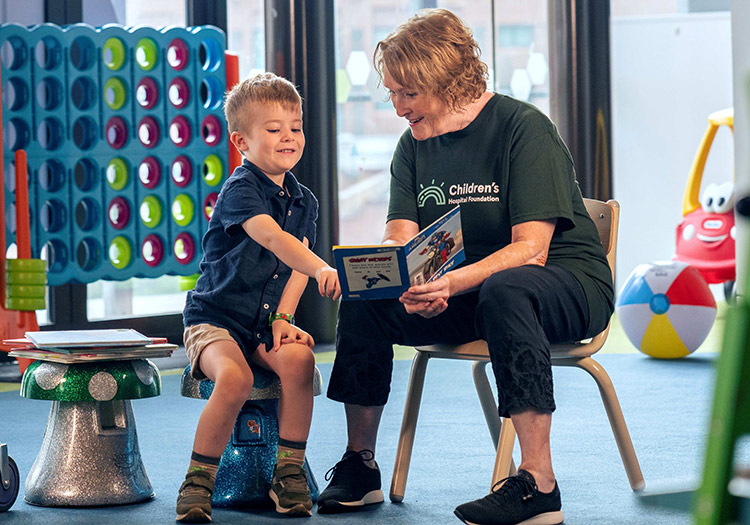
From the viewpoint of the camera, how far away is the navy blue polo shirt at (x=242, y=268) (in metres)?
1.79

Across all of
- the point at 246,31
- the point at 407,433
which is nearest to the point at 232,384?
the point at 407,433

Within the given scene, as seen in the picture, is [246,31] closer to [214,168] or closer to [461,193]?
[214,168]

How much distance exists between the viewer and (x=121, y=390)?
1784mm

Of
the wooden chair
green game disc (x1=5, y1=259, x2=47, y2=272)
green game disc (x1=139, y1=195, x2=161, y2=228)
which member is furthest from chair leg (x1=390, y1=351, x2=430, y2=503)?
green game disc (x1=139, y1=195, x2=161, y2=228)

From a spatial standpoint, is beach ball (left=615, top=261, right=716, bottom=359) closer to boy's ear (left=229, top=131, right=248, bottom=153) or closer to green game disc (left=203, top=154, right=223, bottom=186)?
green game disc (left=203, top=154, right=223, bottom=186)

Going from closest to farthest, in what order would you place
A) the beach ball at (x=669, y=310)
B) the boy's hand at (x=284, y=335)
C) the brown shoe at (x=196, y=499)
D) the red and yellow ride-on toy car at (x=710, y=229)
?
the brown shoe at (x=196, y=499), the boy's hand at (x=284, y=335), the beach ball at (x=669, y=310), the red and yellow ride-on toy car at (x=710, y=229)

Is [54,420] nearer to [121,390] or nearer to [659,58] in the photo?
[121,390]

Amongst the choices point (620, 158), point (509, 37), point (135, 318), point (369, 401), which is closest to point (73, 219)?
point (135, 318)

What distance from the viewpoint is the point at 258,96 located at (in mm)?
1839

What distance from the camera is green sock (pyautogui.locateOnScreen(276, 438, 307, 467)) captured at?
171cm

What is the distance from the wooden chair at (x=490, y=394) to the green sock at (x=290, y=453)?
18 centimetres

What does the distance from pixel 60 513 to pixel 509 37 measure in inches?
168

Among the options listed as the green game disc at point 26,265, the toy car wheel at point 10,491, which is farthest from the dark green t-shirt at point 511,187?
the green game disc at point 26,265

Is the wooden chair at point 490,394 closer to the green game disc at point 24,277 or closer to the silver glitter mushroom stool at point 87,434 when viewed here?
the silver glitter mushroom stool at point 87,434
